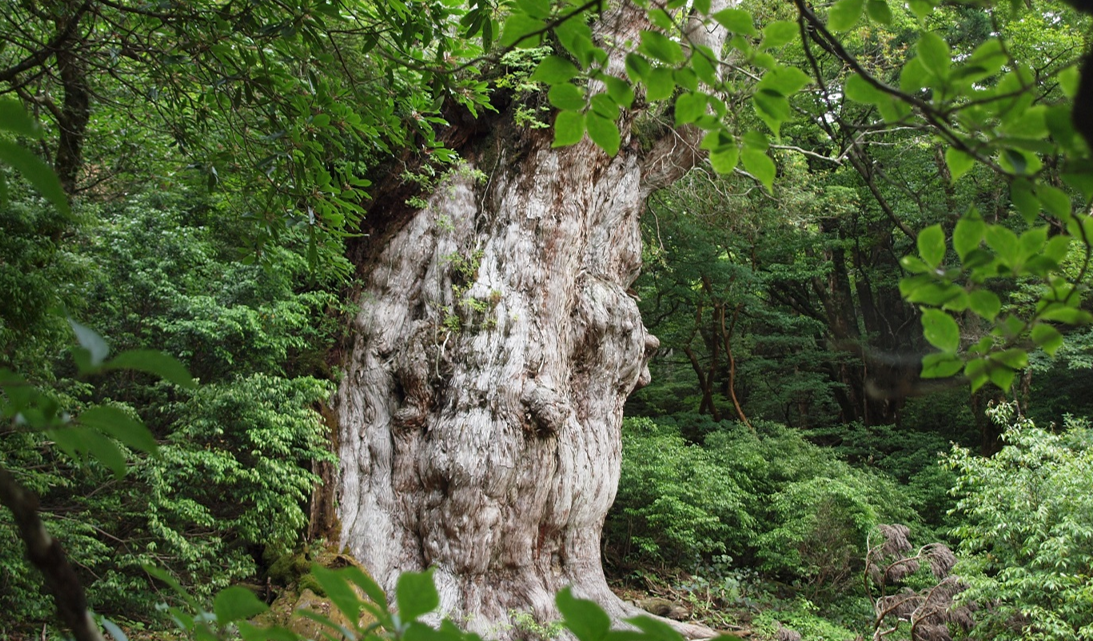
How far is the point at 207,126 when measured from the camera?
228 centimetres

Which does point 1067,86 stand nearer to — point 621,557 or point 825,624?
point 825,624

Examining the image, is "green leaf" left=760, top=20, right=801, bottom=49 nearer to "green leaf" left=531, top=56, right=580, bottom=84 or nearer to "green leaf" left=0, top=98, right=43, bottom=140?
"green leaf" left=531, top=56, right=580, bottom=84

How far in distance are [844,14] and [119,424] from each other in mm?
856

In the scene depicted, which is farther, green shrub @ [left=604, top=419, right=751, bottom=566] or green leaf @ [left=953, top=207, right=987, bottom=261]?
green shrub @ [left=604, top=419, right=751, bottom=566]

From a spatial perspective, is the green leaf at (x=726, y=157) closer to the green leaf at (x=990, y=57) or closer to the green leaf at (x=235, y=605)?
the green leaf at (x=990, y=57)

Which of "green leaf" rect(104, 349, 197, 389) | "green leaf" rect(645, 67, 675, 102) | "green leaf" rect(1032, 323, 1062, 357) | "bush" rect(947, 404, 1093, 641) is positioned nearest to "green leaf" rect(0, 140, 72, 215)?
"green leaf" rect(104, 349, 197, 389)

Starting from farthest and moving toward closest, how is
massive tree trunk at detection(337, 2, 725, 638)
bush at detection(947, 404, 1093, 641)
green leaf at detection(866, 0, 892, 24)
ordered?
massive tree trunk at detection(337, 2, 725, 638) < bush at detection(947, 404, 1093, 641) < green leaf at detection(866, 0, 892, 24)

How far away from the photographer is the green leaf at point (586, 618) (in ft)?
1.55

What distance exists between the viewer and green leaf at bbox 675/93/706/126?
0.91 meters

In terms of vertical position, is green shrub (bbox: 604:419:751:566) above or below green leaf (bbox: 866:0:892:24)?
below

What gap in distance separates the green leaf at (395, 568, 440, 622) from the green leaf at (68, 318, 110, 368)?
0.78 feet

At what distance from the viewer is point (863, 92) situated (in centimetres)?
76

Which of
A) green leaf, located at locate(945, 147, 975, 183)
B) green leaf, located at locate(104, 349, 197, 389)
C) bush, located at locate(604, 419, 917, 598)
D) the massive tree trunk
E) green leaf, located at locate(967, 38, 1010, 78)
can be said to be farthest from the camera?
bush, located at locate(604, 419, 917, 598)

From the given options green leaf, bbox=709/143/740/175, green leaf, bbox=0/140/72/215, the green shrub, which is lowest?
the green shrub
